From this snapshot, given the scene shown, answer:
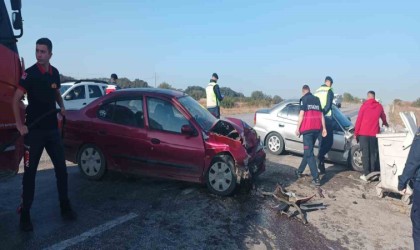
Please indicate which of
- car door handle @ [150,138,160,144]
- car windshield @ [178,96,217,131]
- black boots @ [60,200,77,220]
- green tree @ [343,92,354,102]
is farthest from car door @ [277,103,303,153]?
green tree @ [343,92,354,102]

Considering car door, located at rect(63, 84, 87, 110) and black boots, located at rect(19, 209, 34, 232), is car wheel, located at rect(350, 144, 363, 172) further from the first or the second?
car door, located at rect(63, 84, 87, 110)

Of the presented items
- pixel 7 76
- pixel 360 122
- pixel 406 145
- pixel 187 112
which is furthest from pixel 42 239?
pixel 360 122

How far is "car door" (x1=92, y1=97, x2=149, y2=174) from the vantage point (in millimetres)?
6145

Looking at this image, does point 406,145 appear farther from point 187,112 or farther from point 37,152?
point 37,152

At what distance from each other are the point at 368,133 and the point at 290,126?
2.34 metres

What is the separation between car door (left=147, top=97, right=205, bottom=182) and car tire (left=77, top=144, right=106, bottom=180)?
977 mm

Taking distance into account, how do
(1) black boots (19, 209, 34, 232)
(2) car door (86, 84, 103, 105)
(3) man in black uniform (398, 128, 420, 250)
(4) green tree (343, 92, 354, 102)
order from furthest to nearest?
(4) green tree (343, 92, 354, 102) < (2) car door (86, 84, 103, 105) < (1) black boots (19, 209, 34, 232) < (3) man in black uniform (398, 128, 420, 250)

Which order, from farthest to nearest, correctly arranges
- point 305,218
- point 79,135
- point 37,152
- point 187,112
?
1. point 79,135
2. point 187,112
3. point 305,218
4. point 37,152

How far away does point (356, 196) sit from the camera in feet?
22.0

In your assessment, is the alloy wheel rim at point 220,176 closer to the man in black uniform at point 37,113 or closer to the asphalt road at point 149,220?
the asphalt road at point 149,220

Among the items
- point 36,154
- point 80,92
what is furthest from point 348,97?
point 36,154

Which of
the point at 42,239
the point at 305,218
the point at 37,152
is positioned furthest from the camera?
the point at 305,218

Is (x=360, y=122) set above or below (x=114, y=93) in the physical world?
below

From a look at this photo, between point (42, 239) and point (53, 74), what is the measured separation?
1946mm
